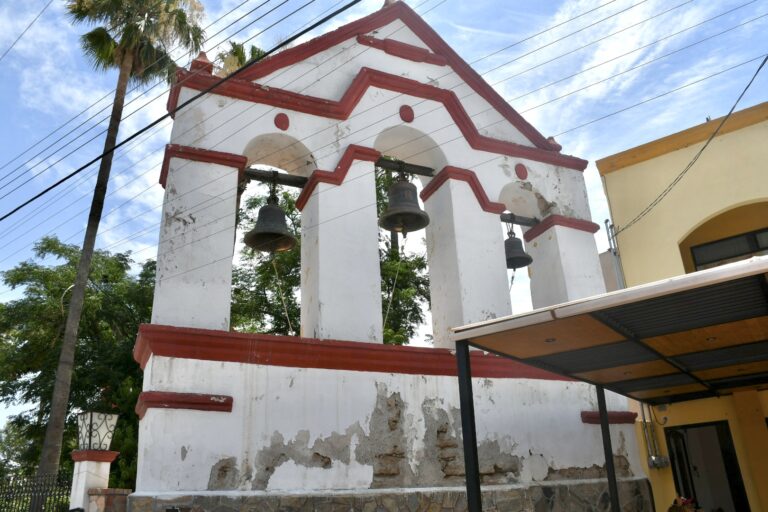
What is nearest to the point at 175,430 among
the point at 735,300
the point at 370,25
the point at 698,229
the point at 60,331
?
the point at 735,300

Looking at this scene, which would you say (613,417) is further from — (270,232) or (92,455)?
(92,455)

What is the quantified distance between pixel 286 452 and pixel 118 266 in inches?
699

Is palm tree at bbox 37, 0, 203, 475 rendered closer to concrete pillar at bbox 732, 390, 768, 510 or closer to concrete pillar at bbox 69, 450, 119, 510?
concrete pillar at bbox 69, 450, 119, 510

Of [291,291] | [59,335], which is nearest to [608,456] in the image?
[291,291]

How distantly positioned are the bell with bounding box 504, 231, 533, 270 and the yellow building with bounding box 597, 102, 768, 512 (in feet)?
8.18

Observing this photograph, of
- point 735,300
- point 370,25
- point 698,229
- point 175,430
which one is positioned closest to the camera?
point 735,300

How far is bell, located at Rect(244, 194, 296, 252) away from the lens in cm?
829

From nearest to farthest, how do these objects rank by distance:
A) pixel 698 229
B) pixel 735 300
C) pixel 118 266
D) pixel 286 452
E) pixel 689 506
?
pixel 735 300
pixel 286 452
pixel 689 506
pixel 698 229
pixel 118 266

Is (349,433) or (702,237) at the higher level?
(702,237)

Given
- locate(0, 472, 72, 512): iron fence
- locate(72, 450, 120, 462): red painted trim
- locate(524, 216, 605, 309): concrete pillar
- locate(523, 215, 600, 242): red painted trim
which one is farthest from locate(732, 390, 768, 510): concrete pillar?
locate(0, 472, 72, 512): iron fence

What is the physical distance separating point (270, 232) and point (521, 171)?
4.08m

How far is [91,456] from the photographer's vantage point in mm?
7637

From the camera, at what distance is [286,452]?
700 centimetres

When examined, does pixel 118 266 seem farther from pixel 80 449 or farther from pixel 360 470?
pixel 360 470
